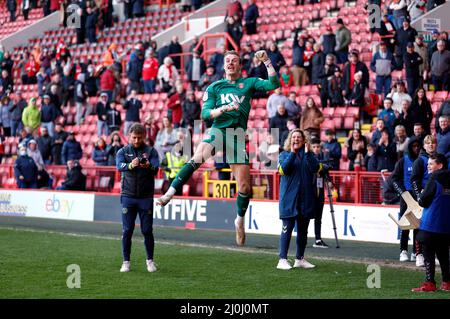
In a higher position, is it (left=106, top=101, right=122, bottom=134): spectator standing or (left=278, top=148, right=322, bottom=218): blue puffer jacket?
(left=106, top=101, right=122, bottom=134): spectator standing

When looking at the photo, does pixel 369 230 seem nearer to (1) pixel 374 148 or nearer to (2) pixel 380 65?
(1) pixel 374 148

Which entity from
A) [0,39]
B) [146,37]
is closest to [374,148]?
[146,37]

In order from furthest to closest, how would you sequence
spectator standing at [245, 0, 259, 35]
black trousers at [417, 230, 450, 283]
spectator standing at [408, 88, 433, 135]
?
spectator standing at [245, 0, 259, 35], spectator standing at [408, 88, 433, 135], black trousers at [417, 230, 450, 283]

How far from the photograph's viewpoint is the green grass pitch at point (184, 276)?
11.0m

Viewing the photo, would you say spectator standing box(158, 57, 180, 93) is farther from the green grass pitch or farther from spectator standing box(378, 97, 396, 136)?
the green grass pitch

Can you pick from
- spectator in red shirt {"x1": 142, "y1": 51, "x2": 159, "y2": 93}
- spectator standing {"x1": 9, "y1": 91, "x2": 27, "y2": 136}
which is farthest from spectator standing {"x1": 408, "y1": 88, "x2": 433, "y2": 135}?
spectator standing {"x1": 9, "y1": 91, "x2": 27, "y2": 136}

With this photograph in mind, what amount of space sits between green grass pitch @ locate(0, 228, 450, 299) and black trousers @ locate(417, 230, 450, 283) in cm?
34

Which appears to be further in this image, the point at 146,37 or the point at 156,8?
the point at 156,8

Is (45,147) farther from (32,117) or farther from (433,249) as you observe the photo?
(433,249)

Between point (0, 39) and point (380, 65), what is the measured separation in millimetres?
22513

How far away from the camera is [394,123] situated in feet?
68.3

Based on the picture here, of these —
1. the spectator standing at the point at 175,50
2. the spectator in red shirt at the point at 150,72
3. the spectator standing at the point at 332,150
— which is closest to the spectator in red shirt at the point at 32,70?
the spectator standing at the point at 175,50

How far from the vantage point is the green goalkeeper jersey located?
488 inches

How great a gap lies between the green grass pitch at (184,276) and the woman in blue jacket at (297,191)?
1.42 feet
